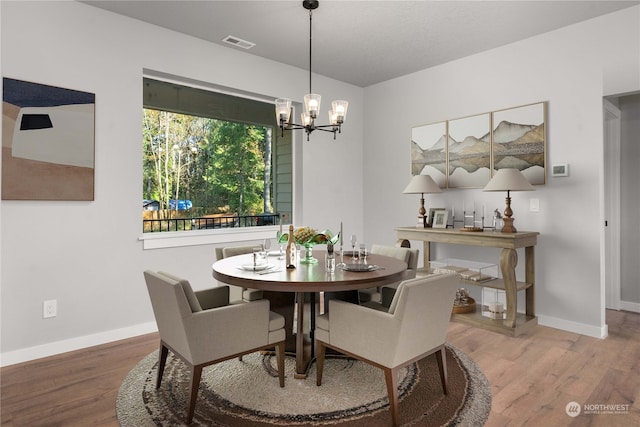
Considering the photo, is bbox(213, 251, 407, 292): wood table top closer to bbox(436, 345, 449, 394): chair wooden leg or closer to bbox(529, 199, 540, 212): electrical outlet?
bbox(436, 345, 449, 394): chair wooden leg

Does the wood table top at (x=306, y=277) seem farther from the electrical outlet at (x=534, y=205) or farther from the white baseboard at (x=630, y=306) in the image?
the white baseboard at (x=630, y=306)

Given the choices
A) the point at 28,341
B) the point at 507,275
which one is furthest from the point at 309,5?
the point at 28,341

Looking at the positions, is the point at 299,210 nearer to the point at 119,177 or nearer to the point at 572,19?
the point at 119,177

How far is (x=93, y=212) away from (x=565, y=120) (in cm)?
414

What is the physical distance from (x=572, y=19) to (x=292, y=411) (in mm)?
3790

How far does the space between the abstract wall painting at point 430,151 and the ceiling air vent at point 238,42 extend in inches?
82.9

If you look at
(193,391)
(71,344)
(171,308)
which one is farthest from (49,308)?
(193,391)

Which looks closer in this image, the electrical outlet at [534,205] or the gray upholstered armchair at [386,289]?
the gray upholstered armchair at [386,289]

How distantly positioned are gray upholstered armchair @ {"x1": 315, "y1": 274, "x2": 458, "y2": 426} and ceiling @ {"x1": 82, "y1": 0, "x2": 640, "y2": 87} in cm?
228

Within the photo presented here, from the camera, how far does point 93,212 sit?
3123 millimetres

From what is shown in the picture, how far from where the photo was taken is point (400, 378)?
8.16ft

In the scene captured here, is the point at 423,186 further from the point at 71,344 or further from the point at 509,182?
the point at 71,344

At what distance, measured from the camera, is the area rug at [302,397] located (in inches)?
79.4

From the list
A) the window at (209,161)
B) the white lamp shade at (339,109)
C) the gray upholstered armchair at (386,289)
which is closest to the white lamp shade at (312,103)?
the white lamp shade at (339,109)
